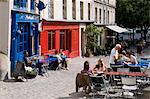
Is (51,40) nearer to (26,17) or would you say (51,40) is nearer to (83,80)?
(26,17)

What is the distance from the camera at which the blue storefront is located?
18.7 metres

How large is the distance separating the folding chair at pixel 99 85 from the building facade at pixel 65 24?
11.4m

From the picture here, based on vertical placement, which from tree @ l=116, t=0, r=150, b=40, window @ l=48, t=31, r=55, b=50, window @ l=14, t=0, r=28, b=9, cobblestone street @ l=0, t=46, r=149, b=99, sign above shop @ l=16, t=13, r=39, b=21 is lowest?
cobblestone street @ l=0, t=46, r=149, b=99

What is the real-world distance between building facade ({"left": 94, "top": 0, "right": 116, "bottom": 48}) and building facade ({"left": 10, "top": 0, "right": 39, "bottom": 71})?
1717cm

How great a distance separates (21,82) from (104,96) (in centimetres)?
494

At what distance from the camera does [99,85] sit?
13414mm

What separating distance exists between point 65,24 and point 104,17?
50.4 ft

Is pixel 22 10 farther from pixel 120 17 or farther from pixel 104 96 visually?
pixel 120 17

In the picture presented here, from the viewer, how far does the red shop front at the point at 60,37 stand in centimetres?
2517

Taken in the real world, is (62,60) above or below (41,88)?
above

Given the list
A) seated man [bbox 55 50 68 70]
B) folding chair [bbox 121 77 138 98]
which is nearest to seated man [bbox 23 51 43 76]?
seated man [bbox 55 50 68 70]

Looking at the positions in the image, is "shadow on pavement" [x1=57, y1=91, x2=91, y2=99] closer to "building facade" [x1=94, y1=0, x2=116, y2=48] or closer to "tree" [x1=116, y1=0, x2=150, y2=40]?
"building facade" [x1=94, y1=0, x2=116, y2=48]

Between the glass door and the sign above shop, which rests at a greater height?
the sign above shop

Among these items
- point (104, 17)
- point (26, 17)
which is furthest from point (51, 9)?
point (104, 17)
